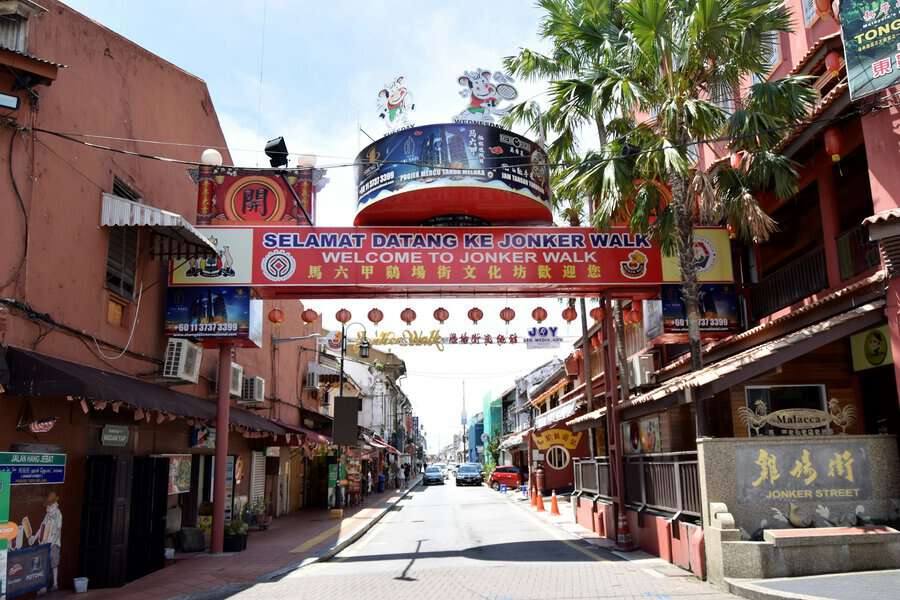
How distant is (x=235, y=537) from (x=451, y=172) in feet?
30.6

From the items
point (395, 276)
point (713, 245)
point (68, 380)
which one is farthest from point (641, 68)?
point (68, 380)

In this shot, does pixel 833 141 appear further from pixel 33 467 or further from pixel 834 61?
pixel 33 467

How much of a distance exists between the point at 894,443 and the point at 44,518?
12.7m

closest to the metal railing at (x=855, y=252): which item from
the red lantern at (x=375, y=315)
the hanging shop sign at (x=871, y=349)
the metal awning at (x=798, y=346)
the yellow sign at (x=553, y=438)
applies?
the hanging shop sign at (x=871, y=349)

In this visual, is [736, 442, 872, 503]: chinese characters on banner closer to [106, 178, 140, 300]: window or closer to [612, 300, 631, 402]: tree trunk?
[612, 300, 631, 402]: tree trunk

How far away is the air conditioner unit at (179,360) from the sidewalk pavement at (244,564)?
374 cm

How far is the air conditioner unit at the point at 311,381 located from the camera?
106 ft

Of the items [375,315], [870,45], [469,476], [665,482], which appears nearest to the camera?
[870,45]

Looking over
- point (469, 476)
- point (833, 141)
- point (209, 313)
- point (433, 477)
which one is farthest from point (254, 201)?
point (433, 477)

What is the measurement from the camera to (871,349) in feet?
42.4

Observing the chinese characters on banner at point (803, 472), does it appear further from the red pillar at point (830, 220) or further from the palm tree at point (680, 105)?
the red pillar at point (830, 220)

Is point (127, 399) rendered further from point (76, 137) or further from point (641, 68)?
point (641, 68)

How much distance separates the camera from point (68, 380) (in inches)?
372

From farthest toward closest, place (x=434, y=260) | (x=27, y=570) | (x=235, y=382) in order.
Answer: (x=235, y=382), (x=434, y=260), (x=27, y=570)
